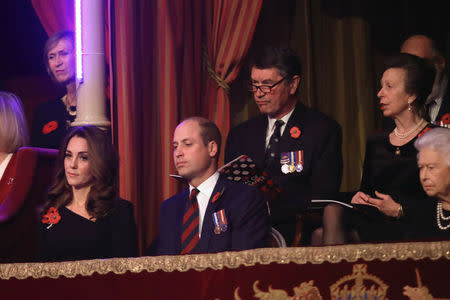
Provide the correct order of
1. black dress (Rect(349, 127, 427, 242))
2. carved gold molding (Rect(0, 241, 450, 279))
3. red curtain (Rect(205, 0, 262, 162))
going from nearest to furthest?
carved gold molding (Rect(0, 241, 450, 279)) → black dress (Rect(349, 127, 427, 242)) → red curtain (Rect(205, 0, 262, 162))

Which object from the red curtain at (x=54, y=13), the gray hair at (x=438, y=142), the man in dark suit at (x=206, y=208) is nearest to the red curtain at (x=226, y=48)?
the red curtain at (x=54, y=13)

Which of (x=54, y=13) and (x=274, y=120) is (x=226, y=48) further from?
(x=54, y=13)

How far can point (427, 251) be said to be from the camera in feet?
9.17

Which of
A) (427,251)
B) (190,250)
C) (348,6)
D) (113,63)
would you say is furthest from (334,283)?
(348,6)

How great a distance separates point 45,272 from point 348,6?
10.2ft

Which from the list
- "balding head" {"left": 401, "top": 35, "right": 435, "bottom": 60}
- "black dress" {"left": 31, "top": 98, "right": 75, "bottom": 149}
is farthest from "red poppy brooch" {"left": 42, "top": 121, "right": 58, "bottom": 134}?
"balding head" {"left": 401, "top": 35, "right": 435, "bottom": 60}

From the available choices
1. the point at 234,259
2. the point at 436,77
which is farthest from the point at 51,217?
the point at 436,77

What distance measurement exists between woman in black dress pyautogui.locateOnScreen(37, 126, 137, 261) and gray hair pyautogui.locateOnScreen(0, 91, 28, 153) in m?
0.45

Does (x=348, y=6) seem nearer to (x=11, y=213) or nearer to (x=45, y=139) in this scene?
(x=45, y=139)

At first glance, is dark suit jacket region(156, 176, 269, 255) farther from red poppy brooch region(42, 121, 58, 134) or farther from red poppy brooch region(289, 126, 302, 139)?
red poppy brooch region(42, 121, 58, 134)

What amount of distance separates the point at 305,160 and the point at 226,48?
1.21 m

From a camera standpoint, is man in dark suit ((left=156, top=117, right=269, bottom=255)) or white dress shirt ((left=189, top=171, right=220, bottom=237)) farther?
white dress shirt ((left=189, top=171, right=220, bottom=237))

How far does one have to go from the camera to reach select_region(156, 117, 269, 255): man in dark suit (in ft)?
10.4

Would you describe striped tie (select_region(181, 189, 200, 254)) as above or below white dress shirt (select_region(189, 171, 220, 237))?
below
